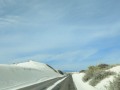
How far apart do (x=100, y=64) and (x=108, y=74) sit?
150 feet

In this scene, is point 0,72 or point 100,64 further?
point 100,64

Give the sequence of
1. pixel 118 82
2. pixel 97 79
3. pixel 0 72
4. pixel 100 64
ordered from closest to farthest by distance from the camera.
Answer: pixel 118 82, pixel 97 79, pixel 0 72, pixel 100 64

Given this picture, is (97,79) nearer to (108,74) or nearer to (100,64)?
(108,74)

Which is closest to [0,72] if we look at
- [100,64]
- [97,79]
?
[100,64]

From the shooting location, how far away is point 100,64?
80875 millimetres

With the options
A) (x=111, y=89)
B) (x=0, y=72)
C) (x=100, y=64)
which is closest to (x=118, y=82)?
(x=111, y=89)

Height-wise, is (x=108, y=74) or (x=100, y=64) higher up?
(x=100, y=64)

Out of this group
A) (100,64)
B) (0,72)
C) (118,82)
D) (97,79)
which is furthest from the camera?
(100,64)

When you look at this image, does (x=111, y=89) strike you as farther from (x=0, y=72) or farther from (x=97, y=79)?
(x=0, y=72)

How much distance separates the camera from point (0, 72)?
69562 millimetres

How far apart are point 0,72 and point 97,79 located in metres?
38.3

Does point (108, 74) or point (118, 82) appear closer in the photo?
point (118, 82)

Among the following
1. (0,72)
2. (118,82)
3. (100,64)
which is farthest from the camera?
(100,64)

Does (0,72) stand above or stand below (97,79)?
above
